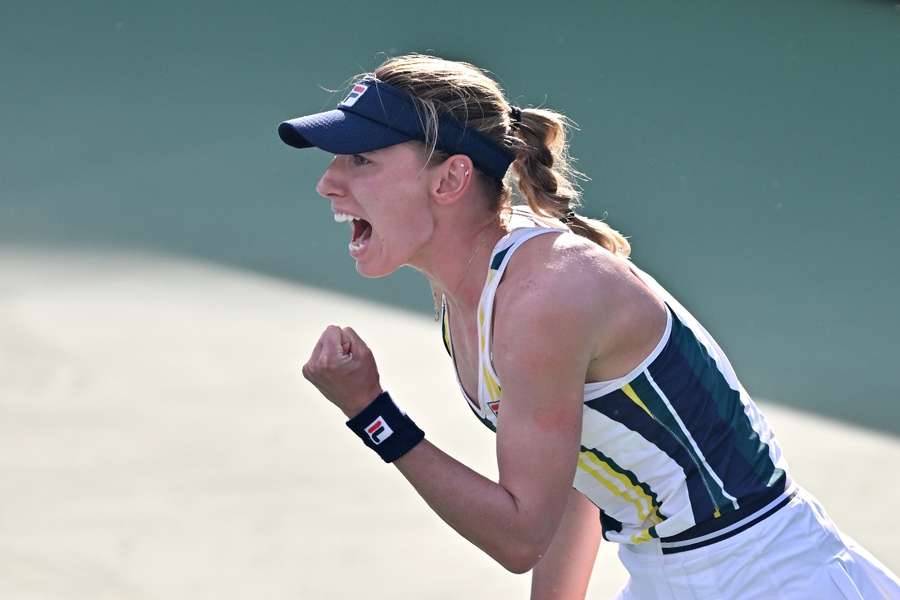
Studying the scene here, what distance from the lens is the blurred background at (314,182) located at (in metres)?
4.20

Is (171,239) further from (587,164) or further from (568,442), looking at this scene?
(568,442)

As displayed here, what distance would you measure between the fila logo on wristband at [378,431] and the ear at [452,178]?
352 millimetres

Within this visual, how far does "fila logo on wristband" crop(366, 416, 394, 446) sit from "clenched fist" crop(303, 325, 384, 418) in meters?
→ 0.04

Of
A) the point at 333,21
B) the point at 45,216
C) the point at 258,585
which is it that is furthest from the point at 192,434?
the point at 333,21

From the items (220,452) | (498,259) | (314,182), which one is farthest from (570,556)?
(314,182)

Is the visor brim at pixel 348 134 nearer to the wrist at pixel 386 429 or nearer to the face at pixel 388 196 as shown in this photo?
the face at pixel 388 196

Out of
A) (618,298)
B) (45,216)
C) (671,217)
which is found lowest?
(45,216)

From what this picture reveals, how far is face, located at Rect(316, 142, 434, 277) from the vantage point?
209 centimetres

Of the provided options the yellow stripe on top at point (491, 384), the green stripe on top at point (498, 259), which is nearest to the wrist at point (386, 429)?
the yellow stripe on top at point (491, 384)

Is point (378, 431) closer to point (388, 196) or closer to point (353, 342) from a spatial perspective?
point (353, 342)

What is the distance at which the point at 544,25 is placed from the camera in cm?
720

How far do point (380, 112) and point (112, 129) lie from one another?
4122 mm

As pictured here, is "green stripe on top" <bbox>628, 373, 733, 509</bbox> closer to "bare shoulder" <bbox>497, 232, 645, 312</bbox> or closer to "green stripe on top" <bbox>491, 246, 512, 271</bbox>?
"bare shoulder" <bbox>497, 232, 645, 312</bbox>

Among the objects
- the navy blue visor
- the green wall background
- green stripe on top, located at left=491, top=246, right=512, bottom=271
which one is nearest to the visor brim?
the navy blue visor
